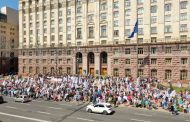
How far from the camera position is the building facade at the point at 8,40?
343ft

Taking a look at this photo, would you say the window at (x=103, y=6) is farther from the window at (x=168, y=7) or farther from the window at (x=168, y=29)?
the window at (x=168, y=29)

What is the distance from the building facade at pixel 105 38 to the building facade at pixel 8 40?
14764mm

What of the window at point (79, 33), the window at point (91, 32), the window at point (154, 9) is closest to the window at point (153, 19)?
the window at point (154, 9)

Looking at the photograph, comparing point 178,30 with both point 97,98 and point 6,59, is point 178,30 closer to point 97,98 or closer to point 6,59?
point 97,98

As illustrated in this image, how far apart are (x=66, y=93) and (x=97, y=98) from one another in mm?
6384

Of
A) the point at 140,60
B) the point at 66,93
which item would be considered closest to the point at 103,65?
the point at 140,60

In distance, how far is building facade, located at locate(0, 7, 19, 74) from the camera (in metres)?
105

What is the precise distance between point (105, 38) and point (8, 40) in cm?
4936

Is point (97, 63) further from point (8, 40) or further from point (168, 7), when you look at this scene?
point (8, 40)

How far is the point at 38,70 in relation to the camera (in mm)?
88312

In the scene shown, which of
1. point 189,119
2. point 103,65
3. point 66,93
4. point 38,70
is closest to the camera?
point 189,119

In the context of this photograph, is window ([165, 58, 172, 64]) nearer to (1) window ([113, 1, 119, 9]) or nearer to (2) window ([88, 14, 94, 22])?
(1) window ([113, 1, 119, 9])

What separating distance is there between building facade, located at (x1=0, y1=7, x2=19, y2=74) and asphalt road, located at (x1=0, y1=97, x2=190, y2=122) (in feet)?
221

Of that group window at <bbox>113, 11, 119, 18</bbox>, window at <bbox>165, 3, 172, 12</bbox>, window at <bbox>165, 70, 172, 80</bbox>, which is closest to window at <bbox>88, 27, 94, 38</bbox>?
window at <bbox>113, 11, 119, 18</bbox>
